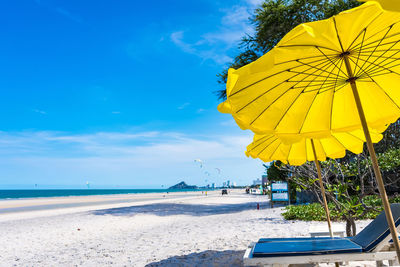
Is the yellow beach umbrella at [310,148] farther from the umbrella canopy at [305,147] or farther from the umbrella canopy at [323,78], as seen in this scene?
the umbrella canopy at [323,78]

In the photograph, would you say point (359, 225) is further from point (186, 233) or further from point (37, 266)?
point (37, 266)

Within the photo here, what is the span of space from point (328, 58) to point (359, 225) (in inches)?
331

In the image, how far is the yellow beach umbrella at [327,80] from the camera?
2.05 metres

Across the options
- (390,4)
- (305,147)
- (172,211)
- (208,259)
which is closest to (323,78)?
(390,4)

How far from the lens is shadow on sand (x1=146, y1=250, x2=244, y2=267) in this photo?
533 cm

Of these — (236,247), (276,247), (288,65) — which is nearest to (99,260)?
(236,247)

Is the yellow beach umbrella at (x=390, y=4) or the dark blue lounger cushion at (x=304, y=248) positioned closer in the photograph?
the yellow beach umbrella at (x=390, y=4)

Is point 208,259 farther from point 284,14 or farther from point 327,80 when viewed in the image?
point 284,14

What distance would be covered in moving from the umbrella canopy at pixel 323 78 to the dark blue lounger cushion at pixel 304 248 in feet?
4.90

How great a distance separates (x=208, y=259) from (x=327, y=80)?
14.2 ft

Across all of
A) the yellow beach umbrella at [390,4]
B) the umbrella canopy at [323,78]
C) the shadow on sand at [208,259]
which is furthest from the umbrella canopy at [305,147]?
the yellow beach umbrella at [390,4]

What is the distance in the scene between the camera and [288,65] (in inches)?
99.3

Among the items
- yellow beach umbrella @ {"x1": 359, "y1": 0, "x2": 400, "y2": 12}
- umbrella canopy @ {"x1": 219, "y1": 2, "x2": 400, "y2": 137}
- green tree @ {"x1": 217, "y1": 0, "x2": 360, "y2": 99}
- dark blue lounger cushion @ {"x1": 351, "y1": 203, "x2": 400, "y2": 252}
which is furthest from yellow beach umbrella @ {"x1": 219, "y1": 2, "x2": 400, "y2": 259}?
green tree @ {"x1": 217, "y1": 0, "x2": 360, "y2": 99}

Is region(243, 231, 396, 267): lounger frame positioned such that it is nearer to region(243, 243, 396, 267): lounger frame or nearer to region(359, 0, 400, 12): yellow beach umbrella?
region(243, 243, 396, 267): lounger frame
